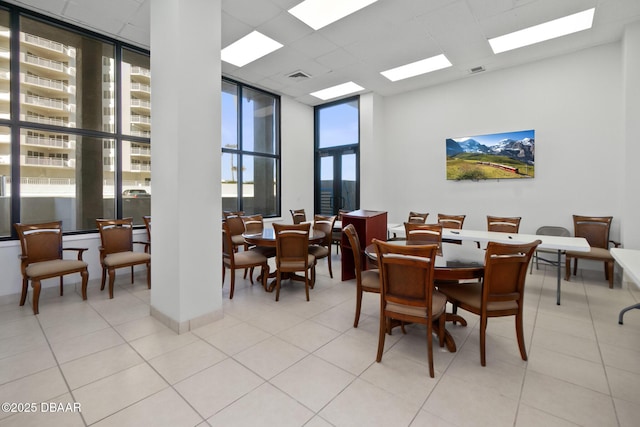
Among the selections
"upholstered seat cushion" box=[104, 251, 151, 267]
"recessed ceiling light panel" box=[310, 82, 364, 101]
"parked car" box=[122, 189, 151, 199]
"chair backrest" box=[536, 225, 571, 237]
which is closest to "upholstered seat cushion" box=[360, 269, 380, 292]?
"upholstered seat cushion" box=[104, 251, 151, 267]

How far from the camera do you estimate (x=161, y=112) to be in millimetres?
2910

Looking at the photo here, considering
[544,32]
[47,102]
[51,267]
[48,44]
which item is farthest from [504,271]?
[48,44]

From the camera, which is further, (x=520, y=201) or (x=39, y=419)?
(x=520, y=201)

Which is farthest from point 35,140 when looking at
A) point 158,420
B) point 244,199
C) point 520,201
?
point 520,201

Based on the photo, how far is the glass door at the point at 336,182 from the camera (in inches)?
288

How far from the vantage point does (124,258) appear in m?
3.76

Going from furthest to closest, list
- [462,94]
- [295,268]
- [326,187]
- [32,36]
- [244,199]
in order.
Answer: [326,187] → [244,199] → [462,94] → [32,36] → [295,268]

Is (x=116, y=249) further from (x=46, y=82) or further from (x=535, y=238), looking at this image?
(x=535, y=238)

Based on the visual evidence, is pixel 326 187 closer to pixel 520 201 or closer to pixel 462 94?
pixel 462 94

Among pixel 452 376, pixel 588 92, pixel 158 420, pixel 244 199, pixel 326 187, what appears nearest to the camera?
pixel 158 420

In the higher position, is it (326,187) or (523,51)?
(523,51)

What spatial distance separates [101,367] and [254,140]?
17.6 feet

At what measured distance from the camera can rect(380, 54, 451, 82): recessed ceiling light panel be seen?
199 inches

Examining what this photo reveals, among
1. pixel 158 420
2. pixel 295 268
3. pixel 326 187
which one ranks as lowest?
pixel 158 420
